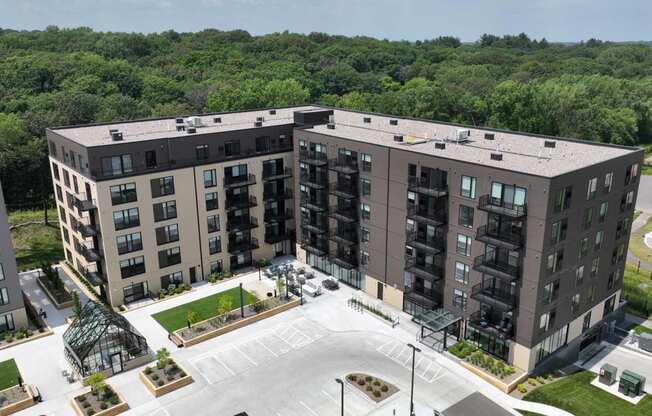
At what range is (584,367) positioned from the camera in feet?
155

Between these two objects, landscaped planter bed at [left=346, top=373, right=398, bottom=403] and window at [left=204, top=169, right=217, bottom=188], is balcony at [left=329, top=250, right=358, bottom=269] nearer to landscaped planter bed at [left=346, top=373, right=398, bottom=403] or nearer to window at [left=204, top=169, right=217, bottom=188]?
landscaped planter bed at [left=346, top=373, right=398, bottom=403]

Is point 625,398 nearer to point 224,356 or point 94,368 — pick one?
point 224,356

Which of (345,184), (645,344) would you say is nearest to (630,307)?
(645,344)

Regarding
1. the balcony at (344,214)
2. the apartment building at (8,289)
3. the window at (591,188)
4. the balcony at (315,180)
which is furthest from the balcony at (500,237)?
the apartment building at (8,289)

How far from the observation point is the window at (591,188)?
4394 cm

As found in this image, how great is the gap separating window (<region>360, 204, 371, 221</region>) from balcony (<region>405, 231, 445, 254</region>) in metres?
6.17

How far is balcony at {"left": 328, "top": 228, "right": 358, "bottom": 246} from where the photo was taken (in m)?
60.1

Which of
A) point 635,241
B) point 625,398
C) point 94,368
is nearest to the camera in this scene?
point 625,398

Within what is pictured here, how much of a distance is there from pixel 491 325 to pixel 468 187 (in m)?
13.3

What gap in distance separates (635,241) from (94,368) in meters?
81.4

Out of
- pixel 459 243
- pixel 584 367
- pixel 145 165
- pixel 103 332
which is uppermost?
pixel 145 165

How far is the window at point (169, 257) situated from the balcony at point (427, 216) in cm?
2954

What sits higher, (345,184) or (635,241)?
(345,184)

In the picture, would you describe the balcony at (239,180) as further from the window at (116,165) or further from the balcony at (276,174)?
the window at (116,165)
